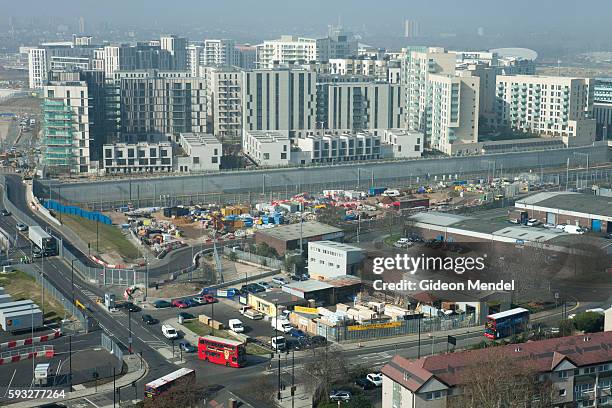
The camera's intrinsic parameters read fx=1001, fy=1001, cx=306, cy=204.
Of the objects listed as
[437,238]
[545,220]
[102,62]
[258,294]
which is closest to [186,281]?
[258,294]

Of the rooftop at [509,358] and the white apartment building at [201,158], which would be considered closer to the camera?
the rooftop at [509,358]

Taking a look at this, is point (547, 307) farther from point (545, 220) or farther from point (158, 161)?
point (158, 161)

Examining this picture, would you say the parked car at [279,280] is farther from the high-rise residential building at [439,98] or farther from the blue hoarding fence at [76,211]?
the high-rise residential building at [439,98]

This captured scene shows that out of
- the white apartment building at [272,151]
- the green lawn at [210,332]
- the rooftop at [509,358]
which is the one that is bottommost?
the green lawn at [210,332]

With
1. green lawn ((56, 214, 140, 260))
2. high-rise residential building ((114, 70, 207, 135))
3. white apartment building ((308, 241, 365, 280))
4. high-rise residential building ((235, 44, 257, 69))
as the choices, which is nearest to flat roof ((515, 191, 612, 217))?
white apartment building ((308, 241, 365, 280))

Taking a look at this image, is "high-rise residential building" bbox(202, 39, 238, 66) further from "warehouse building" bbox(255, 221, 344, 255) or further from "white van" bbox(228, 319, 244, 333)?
"white van" bbox(228, 319, 244, 333)

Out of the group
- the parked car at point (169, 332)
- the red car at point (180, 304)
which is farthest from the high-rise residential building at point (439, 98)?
the parked car at point (169, 332)

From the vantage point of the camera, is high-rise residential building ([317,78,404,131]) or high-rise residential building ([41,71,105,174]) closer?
high-rise residential building ([41,71,105,174])
